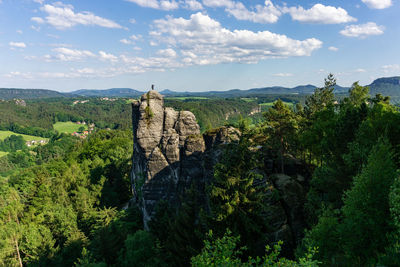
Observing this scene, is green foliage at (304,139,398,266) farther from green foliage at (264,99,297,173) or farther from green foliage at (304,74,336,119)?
green foliage at (304,74,336,119)

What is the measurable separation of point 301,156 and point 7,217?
57392mm

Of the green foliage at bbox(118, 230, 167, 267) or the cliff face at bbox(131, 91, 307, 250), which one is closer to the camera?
the green foliage at bbox(118, 230, 167, 267)

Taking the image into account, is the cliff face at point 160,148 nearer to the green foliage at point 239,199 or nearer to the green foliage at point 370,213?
the green foliage at point 239,199

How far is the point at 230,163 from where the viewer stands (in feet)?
57.6

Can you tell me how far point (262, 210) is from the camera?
1861 cm

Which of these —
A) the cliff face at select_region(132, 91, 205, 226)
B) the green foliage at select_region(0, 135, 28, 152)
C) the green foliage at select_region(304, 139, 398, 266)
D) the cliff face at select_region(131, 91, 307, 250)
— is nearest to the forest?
the green foliage at select_region(304, 139, 398, 266)

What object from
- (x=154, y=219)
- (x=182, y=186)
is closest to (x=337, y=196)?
(x=182, y=186)

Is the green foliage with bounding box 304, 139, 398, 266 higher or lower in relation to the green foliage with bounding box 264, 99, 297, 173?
lower

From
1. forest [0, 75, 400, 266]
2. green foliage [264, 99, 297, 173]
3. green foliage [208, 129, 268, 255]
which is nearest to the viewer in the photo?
forest [0, 75, 400, 266]

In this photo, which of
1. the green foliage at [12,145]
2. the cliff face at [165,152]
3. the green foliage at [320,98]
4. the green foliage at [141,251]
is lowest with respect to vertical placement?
the green foliage at [12,145]

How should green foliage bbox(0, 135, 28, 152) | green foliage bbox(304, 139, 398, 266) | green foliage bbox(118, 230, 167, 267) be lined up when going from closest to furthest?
green foliage bbox(304, 139, 398, 266) → green foliage bbox(118, 230, 167, 267) → green foliage bbox(0, 135, 28, 152)

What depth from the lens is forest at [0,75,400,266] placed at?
12.8 m

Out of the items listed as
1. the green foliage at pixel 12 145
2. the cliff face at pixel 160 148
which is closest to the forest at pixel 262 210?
the cliff face at pixel 160 148

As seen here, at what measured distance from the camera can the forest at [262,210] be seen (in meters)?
12.8
